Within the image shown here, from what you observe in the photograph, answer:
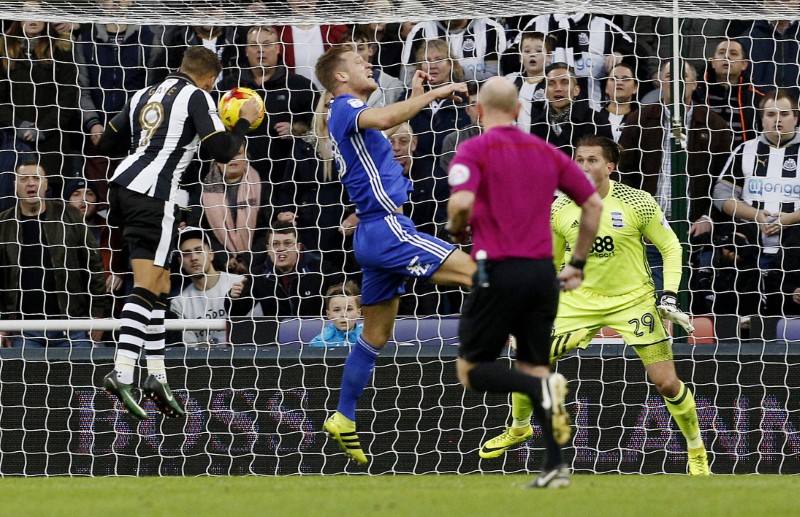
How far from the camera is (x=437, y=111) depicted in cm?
1066

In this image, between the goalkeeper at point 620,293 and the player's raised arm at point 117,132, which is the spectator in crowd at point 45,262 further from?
the goalkeeper at point 620,293

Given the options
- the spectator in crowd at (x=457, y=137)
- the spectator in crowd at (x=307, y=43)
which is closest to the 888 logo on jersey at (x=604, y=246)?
the spectator in crowd at (x=457, y=137)

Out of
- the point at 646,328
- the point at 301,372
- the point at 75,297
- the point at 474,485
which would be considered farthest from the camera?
the point at 75,297

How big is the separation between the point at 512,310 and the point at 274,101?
17.5 ft

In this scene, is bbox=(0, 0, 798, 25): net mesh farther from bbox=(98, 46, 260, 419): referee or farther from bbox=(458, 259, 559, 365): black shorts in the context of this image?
bbox=(458, 259, 559, 365): black shorts

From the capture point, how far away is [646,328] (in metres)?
8.61

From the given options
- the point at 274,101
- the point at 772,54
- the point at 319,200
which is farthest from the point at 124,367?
the point at 772,54

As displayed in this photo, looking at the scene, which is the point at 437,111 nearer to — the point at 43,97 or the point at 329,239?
the point at 329,239

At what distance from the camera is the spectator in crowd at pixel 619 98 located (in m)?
10.3

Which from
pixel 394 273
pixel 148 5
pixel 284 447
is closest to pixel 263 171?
pixel 148 5

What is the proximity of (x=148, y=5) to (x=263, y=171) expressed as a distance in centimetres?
170

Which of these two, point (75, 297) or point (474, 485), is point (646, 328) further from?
point (75, 297)

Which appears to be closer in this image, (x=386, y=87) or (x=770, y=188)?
(x=770, y=188)

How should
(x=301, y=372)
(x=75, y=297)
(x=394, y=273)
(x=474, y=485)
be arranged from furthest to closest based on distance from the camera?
(x=75, y=297) → (x=301, y=372) → (x=394, y=273) → (x=474, y=485)
